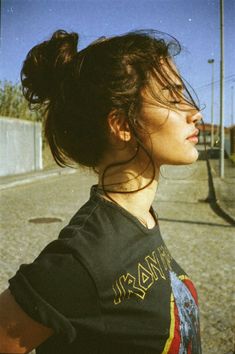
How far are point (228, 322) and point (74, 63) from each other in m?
3.40

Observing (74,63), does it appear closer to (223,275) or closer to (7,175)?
(223,275)

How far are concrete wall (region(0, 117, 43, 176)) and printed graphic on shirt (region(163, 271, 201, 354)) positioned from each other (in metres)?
19.8

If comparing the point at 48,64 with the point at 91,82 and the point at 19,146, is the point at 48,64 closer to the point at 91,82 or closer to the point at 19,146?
the point at 91,82

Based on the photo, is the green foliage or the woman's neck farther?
the green foliage

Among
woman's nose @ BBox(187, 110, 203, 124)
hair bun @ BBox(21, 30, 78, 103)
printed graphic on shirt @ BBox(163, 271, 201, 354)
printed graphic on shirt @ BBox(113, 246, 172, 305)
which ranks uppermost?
hair bun @ BBox(21, 30, 78, 103)

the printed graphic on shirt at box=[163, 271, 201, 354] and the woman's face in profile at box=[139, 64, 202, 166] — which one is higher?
the woman's face in profile at box=[139, 64, 202, 166]

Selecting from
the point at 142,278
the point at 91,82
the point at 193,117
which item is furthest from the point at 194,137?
the point at 142,278

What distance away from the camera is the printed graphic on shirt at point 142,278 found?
1.02m

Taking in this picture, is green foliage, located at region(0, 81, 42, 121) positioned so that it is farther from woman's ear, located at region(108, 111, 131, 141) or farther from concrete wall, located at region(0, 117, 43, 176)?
woman's ear, located at region(108, 111, 131, 141)

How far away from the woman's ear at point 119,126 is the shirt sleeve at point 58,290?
42 centimetres

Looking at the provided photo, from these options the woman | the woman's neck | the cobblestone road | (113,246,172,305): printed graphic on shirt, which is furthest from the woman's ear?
the cobblestone road

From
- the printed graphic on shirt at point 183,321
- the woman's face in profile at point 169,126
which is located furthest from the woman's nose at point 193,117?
the printed graphic on shirt at point 183,321

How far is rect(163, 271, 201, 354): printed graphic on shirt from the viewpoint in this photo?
1.16m

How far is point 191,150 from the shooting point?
52.0 inches
